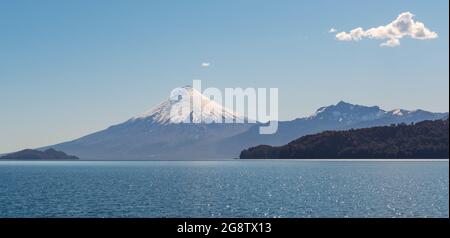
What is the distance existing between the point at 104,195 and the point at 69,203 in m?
15.2

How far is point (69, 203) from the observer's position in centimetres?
8631

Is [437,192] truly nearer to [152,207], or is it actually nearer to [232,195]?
[232,195]
